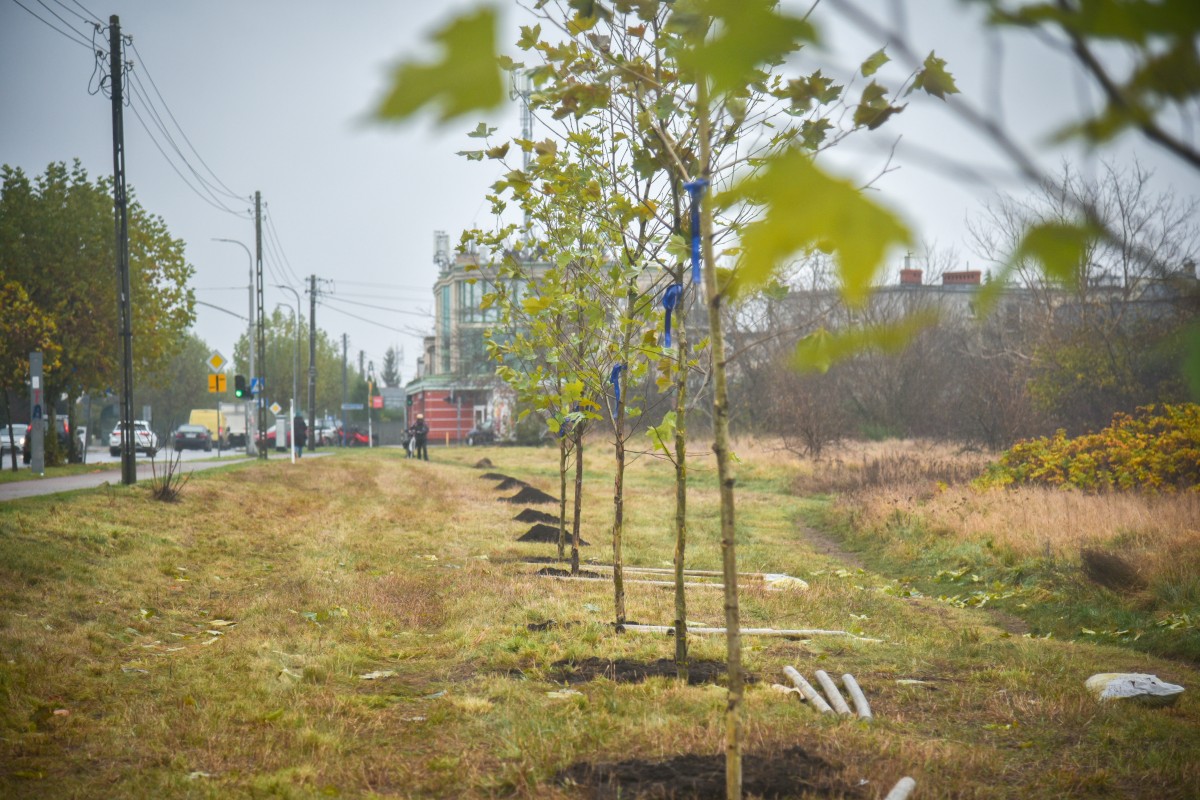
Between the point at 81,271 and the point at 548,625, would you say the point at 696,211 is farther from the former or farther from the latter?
the point at 81,271

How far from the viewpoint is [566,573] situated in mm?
10422

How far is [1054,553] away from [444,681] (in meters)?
7.82

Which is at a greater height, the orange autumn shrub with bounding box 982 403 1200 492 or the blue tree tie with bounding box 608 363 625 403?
the blue tree tie with bounding box 608 363 625 403

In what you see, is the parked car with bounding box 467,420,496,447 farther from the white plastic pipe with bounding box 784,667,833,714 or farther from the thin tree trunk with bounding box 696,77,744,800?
the thin tree trunk with bounding box 696,77,744,800

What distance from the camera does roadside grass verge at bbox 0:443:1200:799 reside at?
168 inches

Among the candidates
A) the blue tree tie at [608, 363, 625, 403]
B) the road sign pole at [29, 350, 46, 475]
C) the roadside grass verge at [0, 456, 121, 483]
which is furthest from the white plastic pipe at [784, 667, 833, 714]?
the road sign pole at [29, 350, 46, 475]

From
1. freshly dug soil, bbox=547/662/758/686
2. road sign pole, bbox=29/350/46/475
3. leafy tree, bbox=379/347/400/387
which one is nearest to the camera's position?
freshly dug soil, bbox=547/662/758/686

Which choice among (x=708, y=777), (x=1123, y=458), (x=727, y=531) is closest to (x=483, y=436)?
(x=1123, y=458)

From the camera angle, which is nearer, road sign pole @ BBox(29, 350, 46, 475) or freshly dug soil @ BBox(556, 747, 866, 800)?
freshly dug soil @ BBox(556, 747, 866, 800)

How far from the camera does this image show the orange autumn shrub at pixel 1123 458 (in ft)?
45.1

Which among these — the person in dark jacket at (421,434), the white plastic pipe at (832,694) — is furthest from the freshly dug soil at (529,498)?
the person in dark jacket at (421,434)

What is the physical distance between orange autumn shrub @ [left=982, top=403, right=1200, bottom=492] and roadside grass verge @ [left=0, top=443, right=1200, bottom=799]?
5.69 m

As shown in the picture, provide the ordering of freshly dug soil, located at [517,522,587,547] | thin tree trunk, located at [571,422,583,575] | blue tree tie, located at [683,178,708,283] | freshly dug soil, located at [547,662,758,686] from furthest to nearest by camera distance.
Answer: freshly dug soil, located at [517,522,587,547]
thin tree trunk, located at [571,422,583,575]
freshly dug soil, located at [547,662,758,686]
blue tree tie, located at [683,178,708,283]

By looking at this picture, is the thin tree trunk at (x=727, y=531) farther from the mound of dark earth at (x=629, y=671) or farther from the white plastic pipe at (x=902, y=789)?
the mound of dark earth at (x=629, y=671)
